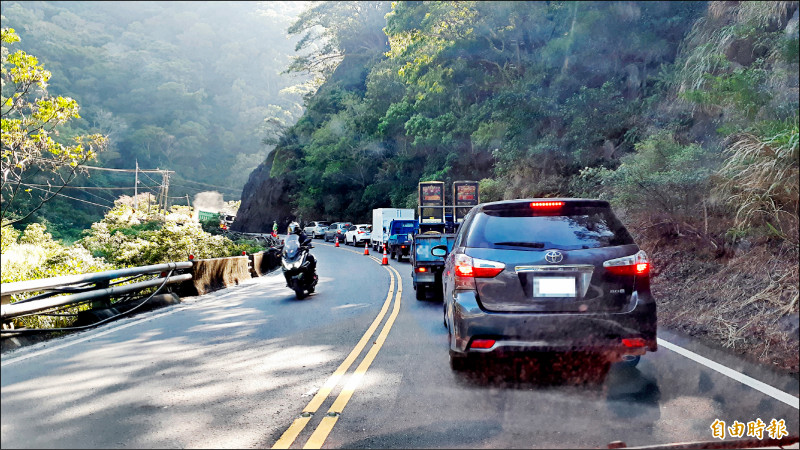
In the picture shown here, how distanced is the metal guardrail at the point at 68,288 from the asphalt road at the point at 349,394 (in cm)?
55

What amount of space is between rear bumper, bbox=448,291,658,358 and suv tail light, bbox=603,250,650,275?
0.26m

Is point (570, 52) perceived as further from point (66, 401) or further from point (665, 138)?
point (66, 401)

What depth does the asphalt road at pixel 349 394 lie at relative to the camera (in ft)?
14.8

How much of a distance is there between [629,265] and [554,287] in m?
0.73

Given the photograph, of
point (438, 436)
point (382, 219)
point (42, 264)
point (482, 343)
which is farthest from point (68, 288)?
point (382, 219)

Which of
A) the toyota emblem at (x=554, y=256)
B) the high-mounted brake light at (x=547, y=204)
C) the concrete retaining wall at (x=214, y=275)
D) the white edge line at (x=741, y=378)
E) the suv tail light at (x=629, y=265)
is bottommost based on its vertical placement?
the white edge line at (x=741, y=378)

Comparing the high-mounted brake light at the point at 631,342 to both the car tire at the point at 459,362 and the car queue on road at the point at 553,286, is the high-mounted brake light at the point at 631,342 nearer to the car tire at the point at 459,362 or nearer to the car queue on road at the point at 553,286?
the car queue on road at the point at 553,286

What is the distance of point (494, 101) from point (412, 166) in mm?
24596

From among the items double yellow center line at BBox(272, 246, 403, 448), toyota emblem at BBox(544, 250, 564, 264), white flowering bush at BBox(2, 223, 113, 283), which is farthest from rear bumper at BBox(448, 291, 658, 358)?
white flowering bush at BBox(2, 223, 113, 283)

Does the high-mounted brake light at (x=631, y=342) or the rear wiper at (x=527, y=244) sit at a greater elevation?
the rear wiper at (x=527, y=244)

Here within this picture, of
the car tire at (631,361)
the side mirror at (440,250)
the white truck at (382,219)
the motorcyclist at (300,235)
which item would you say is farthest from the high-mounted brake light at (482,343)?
the white truck at (382,219)

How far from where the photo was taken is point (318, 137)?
65.6 m

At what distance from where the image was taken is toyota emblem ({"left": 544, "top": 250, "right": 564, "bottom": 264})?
5656mm

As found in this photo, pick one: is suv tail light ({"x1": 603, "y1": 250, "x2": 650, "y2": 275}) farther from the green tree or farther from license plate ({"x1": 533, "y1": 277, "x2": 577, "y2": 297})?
the green tree
